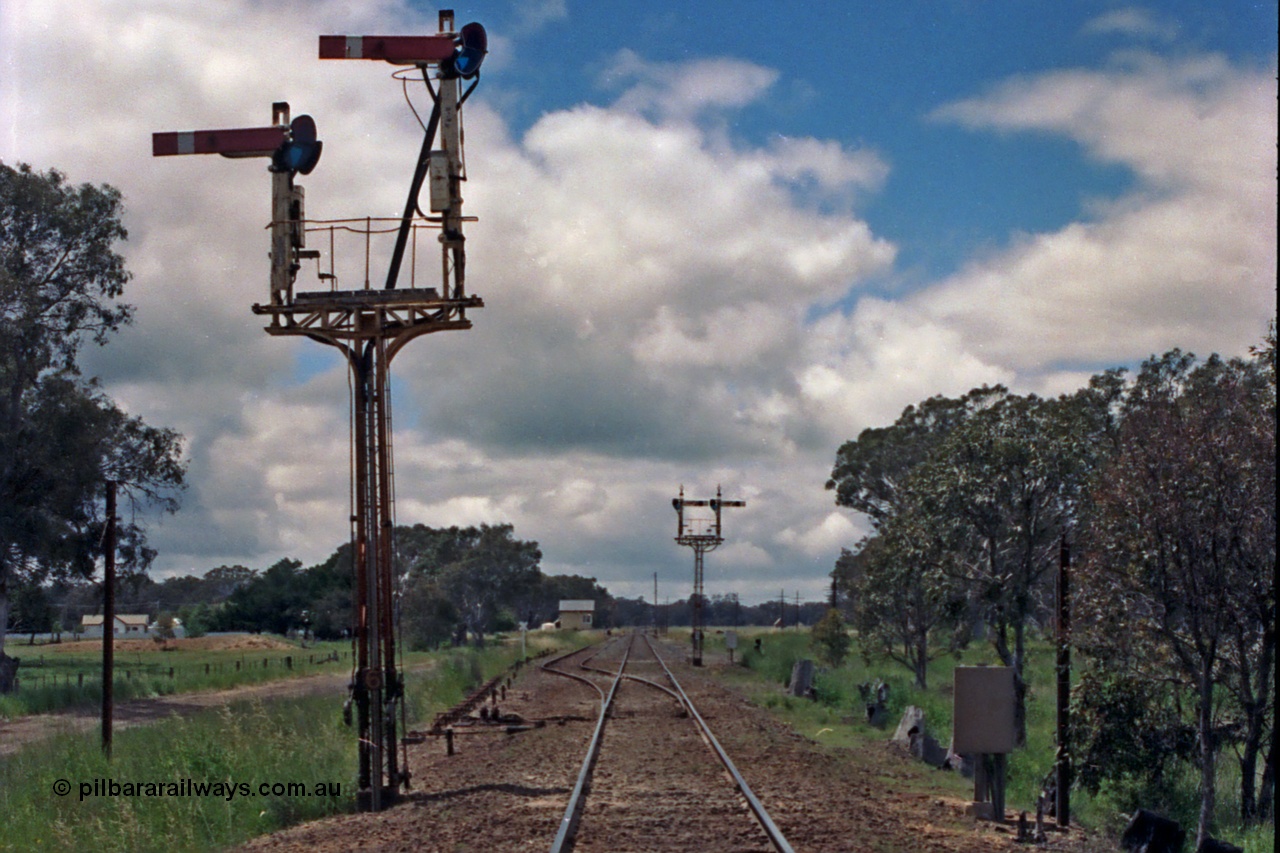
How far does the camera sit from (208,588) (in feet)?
437

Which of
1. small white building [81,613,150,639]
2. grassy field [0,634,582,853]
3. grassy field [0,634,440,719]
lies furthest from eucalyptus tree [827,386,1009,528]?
small white building [81,613,150,639]

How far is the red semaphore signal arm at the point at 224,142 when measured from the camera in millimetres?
14359

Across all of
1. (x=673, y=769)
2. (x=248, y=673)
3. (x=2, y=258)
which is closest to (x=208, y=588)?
(x=248, y=673)

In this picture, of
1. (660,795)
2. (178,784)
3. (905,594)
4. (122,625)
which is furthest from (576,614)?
(660,795)

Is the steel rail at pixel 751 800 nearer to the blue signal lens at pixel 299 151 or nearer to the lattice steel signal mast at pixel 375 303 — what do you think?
the lattice steel signal mast at pixel 375 303

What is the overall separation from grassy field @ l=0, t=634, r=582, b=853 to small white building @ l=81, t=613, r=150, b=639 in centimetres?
9810

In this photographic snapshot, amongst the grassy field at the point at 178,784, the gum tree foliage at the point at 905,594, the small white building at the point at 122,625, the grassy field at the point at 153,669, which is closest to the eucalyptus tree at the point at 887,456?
the gum tree foliage at the point at 905,594

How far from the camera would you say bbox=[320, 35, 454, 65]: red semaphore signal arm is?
13961mm

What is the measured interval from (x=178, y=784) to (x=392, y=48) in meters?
8.30

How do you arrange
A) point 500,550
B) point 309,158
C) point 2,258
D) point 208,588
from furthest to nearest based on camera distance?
point 208,588 < point 500,550 < point 2,258 < point 309,158

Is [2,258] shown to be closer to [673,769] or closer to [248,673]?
[248,673]

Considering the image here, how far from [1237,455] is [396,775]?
31.1 ft

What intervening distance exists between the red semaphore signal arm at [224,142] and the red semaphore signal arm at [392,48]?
46.8 inches

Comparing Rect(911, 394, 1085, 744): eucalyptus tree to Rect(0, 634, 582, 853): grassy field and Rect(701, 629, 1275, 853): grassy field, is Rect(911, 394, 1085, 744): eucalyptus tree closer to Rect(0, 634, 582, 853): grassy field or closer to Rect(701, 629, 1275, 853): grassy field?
Rect(701, 629, 1275, 853): grassy field
